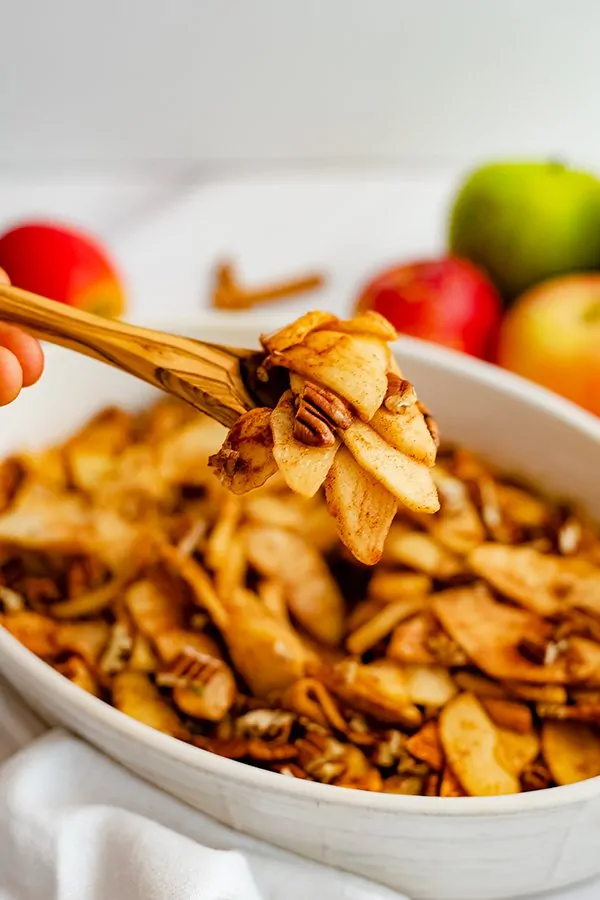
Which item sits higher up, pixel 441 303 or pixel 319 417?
pixel 319 417

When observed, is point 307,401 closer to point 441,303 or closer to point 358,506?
Result: point 358,506

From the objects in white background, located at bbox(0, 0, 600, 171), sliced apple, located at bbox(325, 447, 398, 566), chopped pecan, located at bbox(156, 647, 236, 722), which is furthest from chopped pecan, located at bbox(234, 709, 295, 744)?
white background, located at bbox(0, 0, 600, 171)

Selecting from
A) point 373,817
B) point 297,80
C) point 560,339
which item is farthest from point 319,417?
point 297,80

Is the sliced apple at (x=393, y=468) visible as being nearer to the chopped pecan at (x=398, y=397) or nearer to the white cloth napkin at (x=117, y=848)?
the chopped pecan at (x=398, y=397)

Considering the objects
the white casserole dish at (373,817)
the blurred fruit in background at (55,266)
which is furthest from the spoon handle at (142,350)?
the blurred fruit in background at (55,266)

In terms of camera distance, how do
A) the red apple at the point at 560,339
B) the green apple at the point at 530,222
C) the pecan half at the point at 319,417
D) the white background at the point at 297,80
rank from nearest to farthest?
the pecan half at the point at 319,417 → the red apple at the point at 560,339 → the green apple at the point at 530,222 → the white background at the point at 297,80

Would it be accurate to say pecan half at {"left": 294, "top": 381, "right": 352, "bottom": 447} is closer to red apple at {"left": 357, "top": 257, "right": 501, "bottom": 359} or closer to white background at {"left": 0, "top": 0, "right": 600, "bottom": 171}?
red apple at {"left": 357, "top": 257, "right": 501, "bottom": 359}
